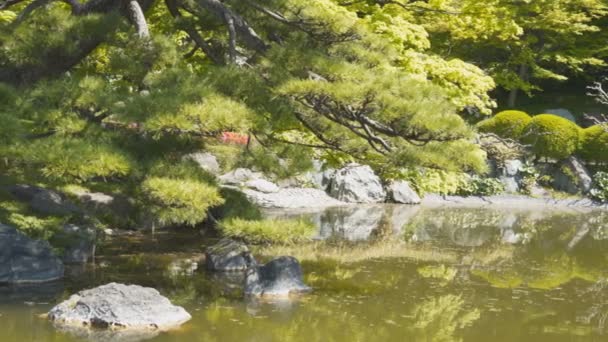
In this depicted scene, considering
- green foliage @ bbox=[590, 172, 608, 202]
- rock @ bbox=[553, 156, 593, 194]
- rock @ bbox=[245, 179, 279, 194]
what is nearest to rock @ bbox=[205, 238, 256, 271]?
rock @ bbox=[245, 179, 279, 194]

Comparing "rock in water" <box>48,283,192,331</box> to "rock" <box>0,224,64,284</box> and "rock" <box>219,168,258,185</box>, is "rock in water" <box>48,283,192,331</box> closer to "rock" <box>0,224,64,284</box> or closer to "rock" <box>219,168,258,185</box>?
"rock" <box>0,224,64,284</box>

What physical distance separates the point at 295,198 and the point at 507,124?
5413 mm

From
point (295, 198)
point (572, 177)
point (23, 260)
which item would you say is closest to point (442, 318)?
point (23, 260)

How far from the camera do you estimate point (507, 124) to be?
16031 millimetres

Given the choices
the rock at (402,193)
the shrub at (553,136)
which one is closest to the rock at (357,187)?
the rock at (402,193)

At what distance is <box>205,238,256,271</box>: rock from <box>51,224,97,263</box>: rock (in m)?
1.20

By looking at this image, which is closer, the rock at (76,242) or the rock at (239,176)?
the rock at (76,242)

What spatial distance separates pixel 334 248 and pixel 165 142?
338 cm

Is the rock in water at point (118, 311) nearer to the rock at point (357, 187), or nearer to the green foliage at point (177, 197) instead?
the green foliage at point (177, 197)

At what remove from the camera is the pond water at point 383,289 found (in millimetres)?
5473

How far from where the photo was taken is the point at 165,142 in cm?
629

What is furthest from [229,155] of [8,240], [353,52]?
[8,240]

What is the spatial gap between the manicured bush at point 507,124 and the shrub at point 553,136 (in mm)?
152

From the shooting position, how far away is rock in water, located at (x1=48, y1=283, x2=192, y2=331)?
17.1ft
